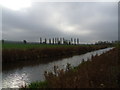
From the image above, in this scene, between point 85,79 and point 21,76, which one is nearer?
point 85,79

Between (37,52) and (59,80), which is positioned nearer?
(59,80)

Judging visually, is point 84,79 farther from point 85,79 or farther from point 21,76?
point 21,76

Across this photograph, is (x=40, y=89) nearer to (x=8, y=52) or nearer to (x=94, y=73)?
(x=94, y=73)

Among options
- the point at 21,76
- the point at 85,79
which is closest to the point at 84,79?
the point at 85,79

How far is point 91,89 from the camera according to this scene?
4.85 metres

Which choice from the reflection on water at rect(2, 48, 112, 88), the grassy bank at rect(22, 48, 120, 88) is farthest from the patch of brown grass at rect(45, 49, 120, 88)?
the reflection on water at rect(2, 48, 112, 88)

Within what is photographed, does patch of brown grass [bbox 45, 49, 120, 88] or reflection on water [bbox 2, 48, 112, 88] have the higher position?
patch of brown grass [bbox 45, 49, 120, 88]

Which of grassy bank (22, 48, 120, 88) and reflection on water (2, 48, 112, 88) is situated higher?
grassy bank (22, 48, 120, 88)

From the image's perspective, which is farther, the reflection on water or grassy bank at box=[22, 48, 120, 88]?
the reflection on water

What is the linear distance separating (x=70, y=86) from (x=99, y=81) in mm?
1956

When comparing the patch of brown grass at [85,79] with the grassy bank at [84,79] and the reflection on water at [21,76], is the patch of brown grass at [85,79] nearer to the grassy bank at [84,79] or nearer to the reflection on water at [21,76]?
the grassy bank at [84,79]

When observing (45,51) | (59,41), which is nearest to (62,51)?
(45,51)

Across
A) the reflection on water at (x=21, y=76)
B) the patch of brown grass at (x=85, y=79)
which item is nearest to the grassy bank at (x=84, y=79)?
the patch of brown grass at (x=85, y=79)

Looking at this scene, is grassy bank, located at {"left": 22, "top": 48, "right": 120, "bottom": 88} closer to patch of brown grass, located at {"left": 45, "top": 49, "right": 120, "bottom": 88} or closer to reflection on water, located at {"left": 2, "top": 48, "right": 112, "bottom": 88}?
patch of brown grass, located at {"left": 45, "top": 49, "right": 120, "bottom": 88}
